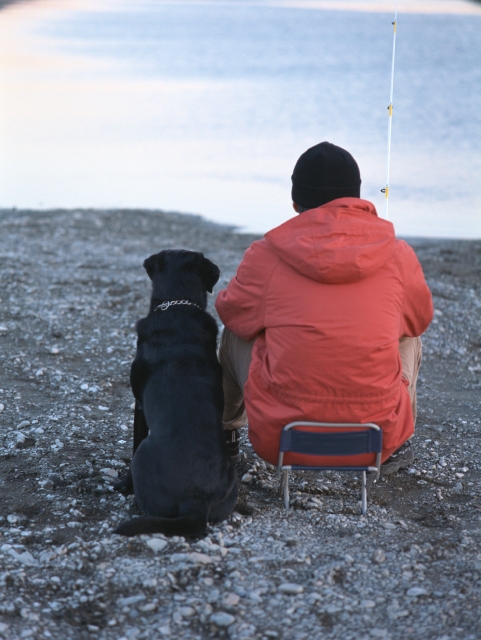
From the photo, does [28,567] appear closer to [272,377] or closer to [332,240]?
[272,377]

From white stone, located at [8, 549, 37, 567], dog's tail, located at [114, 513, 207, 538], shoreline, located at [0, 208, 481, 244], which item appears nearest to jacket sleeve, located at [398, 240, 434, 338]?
dog's tail, located at [114, 513, 207, 538]

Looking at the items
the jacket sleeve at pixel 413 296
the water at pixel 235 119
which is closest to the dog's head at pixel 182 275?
the jacket sleeve at pixel 413 296

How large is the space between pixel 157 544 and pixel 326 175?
1.72 m

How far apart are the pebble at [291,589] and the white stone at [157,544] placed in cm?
51

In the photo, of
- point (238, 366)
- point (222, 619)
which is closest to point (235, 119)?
point (238, 366)

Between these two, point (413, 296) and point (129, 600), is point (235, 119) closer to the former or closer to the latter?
point (413, 296)

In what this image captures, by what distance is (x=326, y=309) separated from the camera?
121 inches

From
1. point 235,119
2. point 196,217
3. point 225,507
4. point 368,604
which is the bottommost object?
point 368,604

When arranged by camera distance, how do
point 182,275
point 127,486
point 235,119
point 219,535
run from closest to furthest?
point 219,535 < point 127,486 < point 182,275 < point 235,119

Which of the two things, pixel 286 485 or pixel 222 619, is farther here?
pixel 286 485

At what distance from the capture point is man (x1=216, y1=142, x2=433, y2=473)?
3.07m

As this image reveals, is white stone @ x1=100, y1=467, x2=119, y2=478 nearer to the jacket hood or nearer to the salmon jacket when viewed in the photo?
the salmon jacket

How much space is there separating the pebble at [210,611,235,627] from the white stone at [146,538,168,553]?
45 centimetres

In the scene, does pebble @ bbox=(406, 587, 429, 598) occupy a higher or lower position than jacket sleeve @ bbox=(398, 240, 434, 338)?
lower
